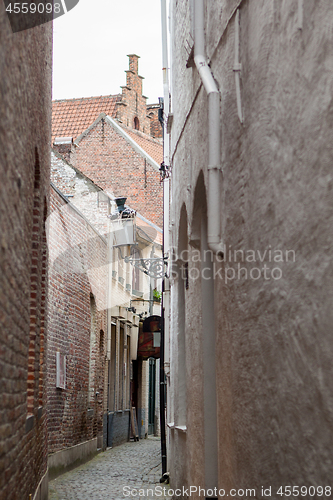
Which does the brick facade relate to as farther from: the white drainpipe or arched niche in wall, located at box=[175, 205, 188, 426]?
the white drainpipe

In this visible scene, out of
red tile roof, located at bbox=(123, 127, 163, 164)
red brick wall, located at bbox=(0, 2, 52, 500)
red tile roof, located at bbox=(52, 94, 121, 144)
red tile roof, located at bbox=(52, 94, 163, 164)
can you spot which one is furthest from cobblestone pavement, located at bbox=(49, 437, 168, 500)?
red tile roof, located at bbox=(52, 94, 121, 144)

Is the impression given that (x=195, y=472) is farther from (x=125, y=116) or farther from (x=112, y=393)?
(x=125, y=116)

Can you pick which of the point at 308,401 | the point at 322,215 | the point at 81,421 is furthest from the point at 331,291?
the point at 81,421

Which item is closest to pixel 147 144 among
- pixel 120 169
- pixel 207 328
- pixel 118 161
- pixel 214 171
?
pixel 118 161

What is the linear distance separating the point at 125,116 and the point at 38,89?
2302 centimetres

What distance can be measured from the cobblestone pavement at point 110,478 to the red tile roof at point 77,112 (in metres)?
15.5

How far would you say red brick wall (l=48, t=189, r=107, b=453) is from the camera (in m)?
11.4

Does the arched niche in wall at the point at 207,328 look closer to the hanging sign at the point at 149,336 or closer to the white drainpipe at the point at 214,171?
the white drainpipe at the point at 214,171

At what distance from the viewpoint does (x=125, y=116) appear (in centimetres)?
2912

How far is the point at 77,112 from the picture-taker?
94.5 feet

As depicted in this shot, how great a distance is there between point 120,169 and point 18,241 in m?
20.7

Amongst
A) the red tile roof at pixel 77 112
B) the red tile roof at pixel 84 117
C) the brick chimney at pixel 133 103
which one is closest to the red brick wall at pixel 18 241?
the red tile roof at pixel 84 117

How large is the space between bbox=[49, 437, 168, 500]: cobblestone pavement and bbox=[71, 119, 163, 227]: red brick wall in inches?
431

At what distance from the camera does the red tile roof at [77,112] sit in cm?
2777
